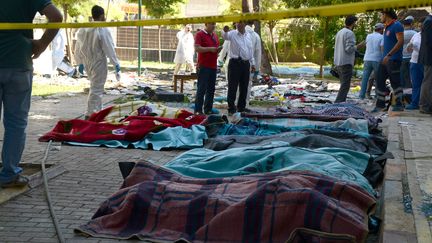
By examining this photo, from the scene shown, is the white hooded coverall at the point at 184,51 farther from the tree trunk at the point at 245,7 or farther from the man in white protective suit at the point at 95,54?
the man in white protective suit at the point at 95,54

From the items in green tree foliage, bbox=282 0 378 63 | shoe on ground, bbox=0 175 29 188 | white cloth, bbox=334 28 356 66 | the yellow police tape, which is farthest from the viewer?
green tree foliage, bbox=282 0 378 63

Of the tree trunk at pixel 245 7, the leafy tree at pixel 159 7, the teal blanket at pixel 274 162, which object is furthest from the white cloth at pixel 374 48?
the leafy tree at pixel 159 7

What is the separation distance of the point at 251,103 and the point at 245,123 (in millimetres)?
5156

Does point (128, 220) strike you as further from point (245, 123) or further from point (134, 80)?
point (134, 80)

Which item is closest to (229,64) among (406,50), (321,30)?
(406,50)

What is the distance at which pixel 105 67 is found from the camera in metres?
9.49

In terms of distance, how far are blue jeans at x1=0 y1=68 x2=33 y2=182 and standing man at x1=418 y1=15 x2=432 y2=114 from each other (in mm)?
6930

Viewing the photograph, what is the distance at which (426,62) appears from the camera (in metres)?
9.37

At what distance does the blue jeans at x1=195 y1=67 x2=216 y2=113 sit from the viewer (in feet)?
34.0

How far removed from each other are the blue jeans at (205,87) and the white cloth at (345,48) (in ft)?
10.5

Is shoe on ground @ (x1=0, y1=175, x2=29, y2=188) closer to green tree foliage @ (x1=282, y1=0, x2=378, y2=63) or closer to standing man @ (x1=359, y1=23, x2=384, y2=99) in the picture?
standing man @ (x1=359, y1=23, x2=384, y2=99)

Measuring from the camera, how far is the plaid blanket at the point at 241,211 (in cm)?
349

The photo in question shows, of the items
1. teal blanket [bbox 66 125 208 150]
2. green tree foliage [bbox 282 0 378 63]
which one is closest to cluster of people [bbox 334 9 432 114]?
teal blanket [bbox 66 125 208 150]

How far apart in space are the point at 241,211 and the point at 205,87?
6838mm
